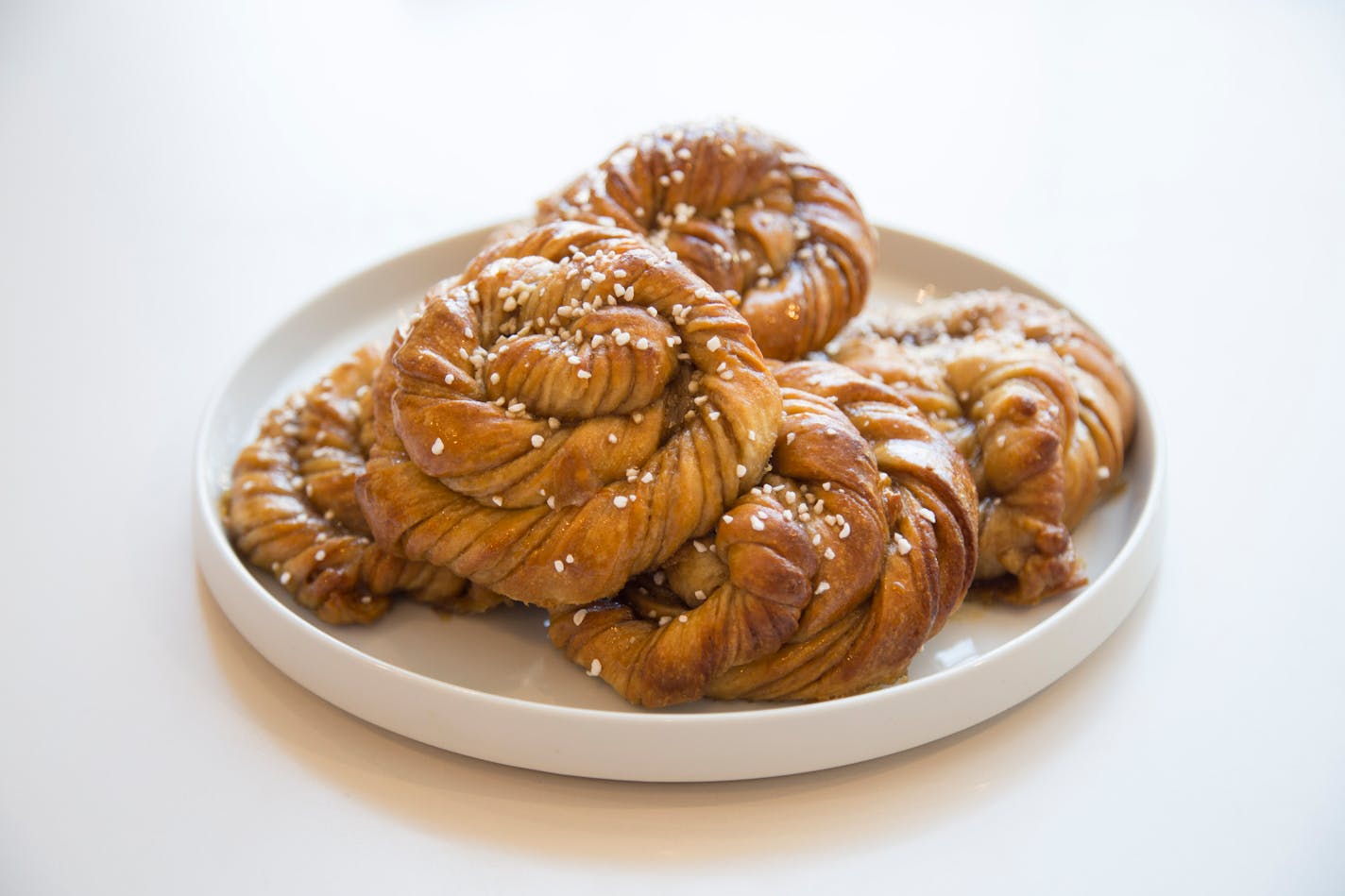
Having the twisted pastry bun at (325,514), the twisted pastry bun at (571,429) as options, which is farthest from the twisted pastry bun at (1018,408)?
the twisted pastry bun at (325,514)

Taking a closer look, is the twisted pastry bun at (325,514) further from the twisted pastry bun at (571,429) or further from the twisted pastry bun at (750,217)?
the twisted pastry bun at (750,217)

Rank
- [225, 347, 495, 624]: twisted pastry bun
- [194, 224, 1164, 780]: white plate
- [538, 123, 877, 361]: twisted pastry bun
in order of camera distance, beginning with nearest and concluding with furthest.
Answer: [194, 224, 1164, 780]: white plate < [225, 347, 495, 624]: twisted pastry bun < [538, 123, 877, 361]: twisted pastry bun

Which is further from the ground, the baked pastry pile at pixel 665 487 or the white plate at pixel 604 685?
the baked pastry pile at pixel 665 487

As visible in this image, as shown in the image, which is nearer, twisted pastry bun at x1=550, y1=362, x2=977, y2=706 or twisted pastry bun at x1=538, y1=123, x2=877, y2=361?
twisted pastry bun at x1=550, y1=362, x2=977, y2=706

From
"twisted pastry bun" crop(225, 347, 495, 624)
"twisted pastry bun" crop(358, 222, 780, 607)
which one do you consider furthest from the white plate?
"twisted pastry bun" crop(358, 222, 780, 607)

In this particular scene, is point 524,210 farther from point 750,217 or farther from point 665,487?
point 665,487

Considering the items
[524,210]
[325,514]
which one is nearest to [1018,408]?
[325,514]

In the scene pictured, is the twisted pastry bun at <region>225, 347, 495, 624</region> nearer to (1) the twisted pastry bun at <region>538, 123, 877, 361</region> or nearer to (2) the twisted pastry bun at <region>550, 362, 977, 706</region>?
(2) the twisted pastry bun at <region>550, 362, 977, 706</region>

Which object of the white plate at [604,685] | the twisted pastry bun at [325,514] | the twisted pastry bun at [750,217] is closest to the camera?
the white plate at [604,685]
